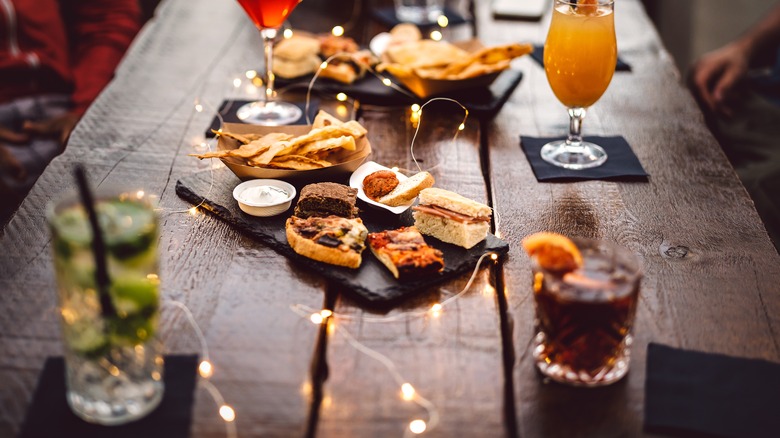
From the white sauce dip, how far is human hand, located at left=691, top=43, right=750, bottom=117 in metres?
1.51

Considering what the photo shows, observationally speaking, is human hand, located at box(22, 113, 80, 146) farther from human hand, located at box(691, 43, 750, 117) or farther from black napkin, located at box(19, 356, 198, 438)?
human hand, located at box(691, 43, 750, 117)

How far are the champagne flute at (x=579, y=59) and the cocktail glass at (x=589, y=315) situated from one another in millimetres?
651

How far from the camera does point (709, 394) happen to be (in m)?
0.98

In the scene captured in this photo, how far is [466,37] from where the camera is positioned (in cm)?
237

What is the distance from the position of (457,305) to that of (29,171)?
1487 mm

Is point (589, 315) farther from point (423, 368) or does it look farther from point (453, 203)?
point (453, 203)

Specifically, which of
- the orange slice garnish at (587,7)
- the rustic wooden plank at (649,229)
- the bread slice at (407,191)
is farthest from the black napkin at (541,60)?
the bread slice at (407,191)

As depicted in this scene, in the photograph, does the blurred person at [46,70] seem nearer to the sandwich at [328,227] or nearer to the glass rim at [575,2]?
Result: the sandwich at [328,227]

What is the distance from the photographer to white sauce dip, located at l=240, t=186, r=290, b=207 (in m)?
1.35

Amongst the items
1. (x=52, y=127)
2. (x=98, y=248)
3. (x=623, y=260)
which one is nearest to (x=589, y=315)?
(x=623, y=260)

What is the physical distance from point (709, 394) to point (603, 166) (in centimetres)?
70

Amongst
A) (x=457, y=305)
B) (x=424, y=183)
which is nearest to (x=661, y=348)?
(x=457, y=305)

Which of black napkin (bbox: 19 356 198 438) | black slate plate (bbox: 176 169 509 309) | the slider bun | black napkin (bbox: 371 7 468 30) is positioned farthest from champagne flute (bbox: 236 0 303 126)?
black napkin (bbox: 19 356 198 438)

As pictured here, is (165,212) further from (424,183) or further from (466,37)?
(466,37)
